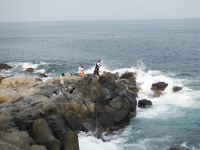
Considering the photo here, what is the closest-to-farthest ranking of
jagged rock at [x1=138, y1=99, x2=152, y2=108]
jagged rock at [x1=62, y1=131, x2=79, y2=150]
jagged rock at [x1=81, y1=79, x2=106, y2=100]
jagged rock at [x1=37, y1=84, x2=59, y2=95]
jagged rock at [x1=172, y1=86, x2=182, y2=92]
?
jagged rock at [x1=62, y1=131, x2=79, y2=150], jagged rock at [x1=37, y1=84, x2=59, y2=95], jagged rock at [x1=81, y1=79, x2=106, y2=100], jagged rock at [x1=138, y1=99, x2=152, y2=108], jagged rock at [x1=172, y1=86, x2=182, y2=92]

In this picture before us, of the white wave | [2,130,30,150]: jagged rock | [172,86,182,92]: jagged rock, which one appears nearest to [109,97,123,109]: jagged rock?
the white wave

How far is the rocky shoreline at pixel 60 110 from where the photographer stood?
77.4 feet

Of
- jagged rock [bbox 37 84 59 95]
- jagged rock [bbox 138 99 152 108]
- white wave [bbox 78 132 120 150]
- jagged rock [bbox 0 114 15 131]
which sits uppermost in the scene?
jagged rock [bbox 37 84 59 95]

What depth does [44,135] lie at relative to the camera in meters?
23.6

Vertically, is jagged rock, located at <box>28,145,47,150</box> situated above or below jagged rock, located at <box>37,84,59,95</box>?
below

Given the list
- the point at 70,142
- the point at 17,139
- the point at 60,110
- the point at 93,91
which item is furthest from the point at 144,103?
the point at 17,139

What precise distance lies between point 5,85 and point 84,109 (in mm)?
13089

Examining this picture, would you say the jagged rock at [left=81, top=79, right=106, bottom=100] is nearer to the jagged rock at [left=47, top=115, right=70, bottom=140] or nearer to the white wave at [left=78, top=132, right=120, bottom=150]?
the white wave at [left=78, top=132, right=120, bottom=150]

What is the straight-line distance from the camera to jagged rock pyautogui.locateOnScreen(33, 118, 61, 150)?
75.9 ft

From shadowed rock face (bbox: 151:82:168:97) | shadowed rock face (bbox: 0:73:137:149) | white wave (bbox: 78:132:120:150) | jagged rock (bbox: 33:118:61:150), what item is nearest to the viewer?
jagged rock (bbox: 33:118:61:150)

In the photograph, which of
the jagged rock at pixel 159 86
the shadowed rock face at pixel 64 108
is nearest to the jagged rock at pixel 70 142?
the shadowed rock face at pixel 64 108

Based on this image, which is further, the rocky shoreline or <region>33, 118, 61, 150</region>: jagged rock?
the rocky shoreline

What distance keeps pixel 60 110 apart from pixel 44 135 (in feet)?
18.0

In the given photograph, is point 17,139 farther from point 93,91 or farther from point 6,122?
point 93,91
